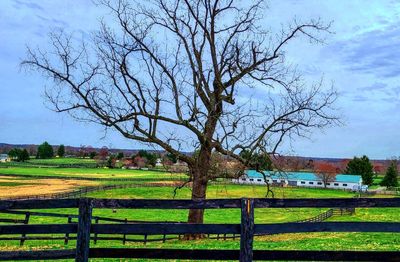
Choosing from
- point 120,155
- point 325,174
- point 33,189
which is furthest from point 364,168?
point 120,155

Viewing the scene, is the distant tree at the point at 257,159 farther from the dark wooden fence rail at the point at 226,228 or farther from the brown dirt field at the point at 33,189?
the brown dirt field at the point at 33,189

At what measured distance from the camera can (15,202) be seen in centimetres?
807

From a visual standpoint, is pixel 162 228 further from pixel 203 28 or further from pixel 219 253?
pixel 203 28

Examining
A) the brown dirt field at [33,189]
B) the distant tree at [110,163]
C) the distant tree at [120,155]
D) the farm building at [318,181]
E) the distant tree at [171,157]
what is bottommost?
the brown dirt field at [33,189]

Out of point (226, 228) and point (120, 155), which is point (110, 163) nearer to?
point (120, 155)

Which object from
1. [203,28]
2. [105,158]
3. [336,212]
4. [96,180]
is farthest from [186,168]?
[105,158]

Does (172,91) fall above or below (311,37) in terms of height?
below

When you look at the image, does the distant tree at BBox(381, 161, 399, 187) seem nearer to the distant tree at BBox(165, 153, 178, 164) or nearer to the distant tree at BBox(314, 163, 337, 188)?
the distant tree at BBox(314, 163, 337, 188)

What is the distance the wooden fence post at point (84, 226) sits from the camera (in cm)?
784

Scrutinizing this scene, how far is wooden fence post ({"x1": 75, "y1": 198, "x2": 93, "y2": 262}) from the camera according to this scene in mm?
7836

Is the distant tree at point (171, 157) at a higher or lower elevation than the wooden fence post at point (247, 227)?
higher

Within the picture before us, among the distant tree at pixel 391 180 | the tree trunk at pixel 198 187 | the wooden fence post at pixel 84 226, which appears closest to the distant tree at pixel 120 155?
the distant tree at pixel 391 180

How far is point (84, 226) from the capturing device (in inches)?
309

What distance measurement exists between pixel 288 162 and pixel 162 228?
671 inches
